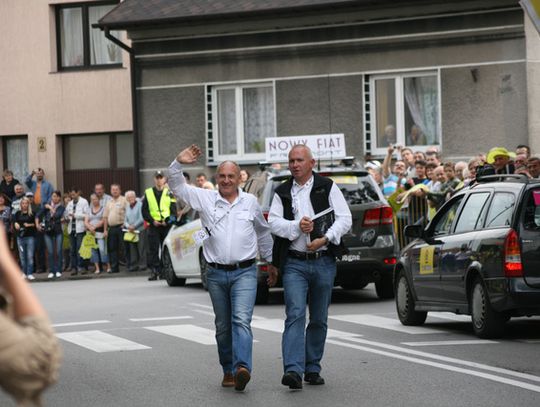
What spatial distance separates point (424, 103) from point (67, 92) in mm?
10138

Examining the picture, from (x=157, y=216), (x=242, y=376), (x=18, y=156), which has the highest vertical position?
(x=18, y=156)

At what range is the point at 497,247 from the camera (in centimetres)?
1278

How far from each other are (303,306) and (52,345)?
6131mm

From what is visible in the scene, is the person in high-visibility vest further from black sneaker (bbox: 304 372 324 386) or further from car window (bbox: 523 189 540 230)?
black sneaker (bbox: 304 372 324 386)

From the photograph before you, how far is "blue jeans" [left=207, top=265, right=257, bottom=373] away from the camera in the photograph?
10117mm

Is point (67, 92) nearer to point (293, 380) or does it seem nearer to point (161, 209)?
point (161, 209)

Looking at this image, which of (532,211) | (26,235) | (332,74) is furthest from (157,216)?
(532,211)

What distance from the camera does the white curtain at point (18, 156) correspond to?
3541 centimetres

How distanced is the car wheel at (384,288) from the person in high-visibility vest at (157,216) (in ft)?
22.9

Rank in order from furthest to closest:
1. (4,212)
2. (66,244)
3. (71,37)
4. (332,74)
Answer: (71,37) → (66,244) → (4,212) → (332,74)

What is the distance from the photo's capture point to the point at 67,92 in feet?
112

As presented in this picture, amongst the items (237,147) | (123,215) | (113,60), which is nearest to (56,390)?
(123,215)

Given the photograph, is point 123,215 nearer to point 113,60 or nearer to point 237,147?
point 237,147

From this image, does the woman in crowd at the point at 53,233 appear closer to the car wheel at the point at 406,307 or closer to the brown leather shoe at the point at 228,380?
the car wheel at the point at 406,307
